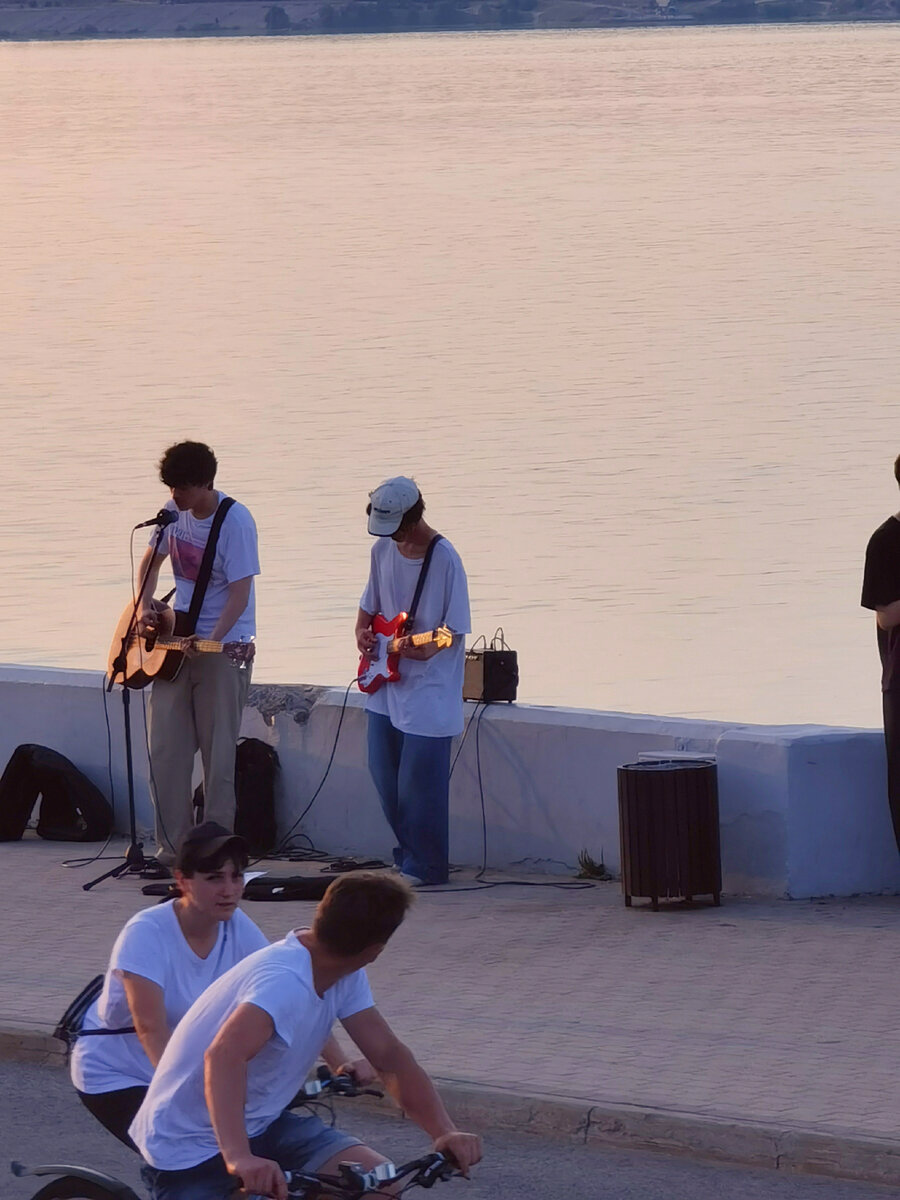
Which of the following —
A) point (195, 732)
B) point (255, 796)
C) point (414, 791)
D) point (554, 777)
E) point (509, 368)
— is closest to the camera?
point (414, 791)

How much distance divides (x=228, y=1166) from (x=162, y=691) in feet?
19.9

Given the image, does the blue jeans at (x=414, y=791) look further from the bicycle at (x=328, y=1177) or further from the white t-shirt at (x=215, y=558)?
the bicycle at (x=328, y=1177)

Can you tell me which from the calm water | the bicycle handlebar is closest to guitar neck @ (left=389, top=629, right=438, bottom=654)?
the bicycle handlebar

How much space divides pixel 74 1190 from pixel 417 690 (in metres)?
5.28

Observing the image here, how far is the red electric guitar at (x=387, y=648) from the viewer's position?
10.8 metres

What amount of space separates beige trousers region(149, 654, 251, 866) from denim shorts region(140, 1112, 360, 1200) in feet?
Result: 18.2

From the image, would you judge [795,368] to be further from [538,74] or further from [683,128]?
[538,74]

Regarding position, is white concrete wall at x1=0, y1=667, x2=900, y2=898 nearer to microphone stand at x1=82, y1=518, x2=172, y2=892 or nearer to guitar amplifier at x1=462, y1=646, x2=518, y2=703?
guitar amplifier at x1=462, y1=646, x2=518, y2=703

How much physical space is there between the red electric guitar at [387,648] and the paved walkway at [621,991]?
97 centimetres

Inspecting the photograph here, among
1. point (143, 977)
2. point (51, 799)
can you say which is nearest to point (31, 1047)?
point (143, 977)

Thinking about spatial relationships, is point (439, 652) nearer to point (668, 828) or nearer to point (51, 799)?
point (668, 828)

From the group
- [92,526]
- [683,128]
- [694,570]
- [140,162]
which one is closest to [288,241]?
[140,162]

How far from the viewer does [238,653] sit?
36.4ft

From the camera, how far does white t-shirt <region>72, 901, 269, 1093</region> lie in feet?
19.7
